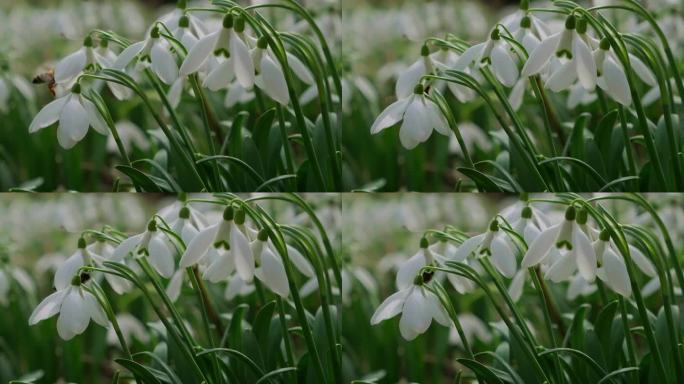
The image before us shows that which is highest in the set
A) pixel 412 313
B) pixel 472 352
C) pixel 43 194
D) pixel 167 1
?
pixel 167 1

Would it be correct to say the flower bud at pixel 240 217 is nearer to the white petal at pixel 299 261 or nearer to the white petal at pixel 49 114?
the white petal at pixel 299 261

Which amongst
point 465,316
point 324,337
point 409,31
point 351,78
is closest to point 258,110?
point 351,78

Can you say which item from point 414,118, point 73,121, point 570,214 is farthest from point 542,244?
point 73,121

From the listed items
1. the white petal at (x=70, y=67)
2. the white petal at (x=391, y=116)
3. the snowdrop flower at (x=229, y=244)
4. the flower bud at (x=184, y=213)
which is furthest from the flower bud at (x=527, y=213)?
the white petal at (x=70, y=67)

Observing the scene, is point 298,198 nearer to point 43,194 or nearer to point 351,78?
point 351,78

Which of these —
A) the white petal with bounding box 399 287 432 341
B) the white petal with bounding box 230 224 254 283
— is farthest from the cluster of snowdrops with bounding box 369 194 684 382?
the white petal with bounding box 230 224 254 283

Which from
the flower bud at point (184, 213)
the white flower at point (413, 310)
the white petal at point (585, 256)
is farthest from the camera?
the flower bud at point (184, 213)

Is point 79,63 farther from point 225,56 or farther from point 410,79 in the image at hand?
point 410,79
